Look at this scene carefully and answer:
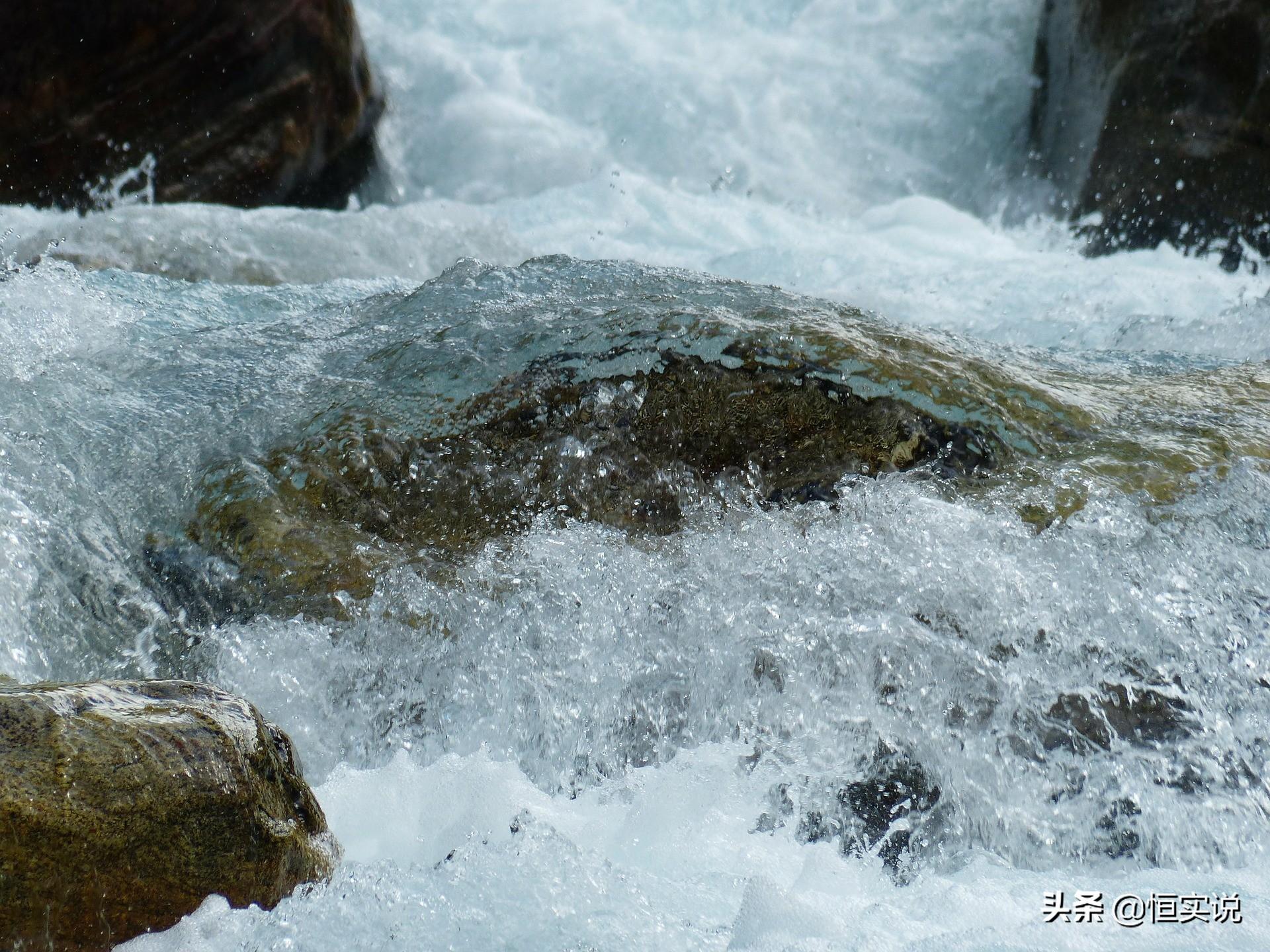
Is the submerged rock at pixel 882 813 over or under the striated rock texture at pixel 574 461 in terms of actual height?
under

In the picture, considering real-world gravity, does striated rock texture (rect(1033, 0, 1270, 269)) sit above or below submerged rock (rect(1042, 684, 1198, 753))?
above

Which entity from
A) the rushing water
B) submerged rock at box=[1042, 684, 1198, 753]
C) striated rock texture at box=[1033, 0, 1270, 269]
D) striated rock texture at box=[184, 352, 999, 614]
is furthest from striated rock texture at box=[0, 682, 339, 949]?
striated rock texture at box=[1033, 0, 1270, 269]

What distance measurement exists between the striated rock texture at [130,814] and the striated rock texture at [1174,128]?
5973 mm

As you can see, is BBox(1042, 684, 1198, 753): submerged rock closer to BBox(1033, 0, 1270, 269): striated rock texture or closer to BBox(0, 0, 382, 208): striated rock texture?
BBox(1033, 0, 1270, 269): striated rock texture

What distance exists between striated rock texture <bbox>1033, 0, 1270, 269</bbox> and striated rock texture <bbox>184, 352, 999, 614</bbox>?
4344 millimetres

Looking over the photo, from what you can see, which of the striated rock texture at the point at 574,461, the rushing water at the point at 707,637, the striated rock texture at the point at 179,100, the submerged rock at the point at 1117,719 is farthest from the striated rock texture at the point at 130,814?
the striated rock texture at the point at 179,100

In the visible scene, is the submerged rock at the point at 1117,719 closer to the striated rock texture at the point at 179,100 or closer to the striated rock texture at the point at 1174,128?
the striated rock texture at the point at 1174,128

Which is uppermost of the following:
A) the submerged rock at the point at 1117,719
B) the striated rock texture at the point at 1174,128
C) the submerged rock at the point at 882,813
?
the striated rock texture at the point at 1174,128

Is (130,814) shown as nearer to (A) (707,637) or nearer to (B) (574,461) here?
(A) (707,637)

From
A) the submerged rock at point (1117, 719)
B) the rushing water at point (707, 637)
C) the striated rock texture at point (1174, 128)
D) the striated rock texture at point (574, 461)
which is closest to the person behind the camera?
the rushing water at point (707, 637)

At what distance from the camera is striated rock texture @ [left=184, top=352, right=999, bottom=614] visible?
8.80ft

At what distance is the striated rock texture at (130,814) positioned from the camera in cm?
156

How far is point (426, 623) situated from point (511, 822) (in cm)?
51

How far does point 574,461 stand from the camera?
9.23 ft
